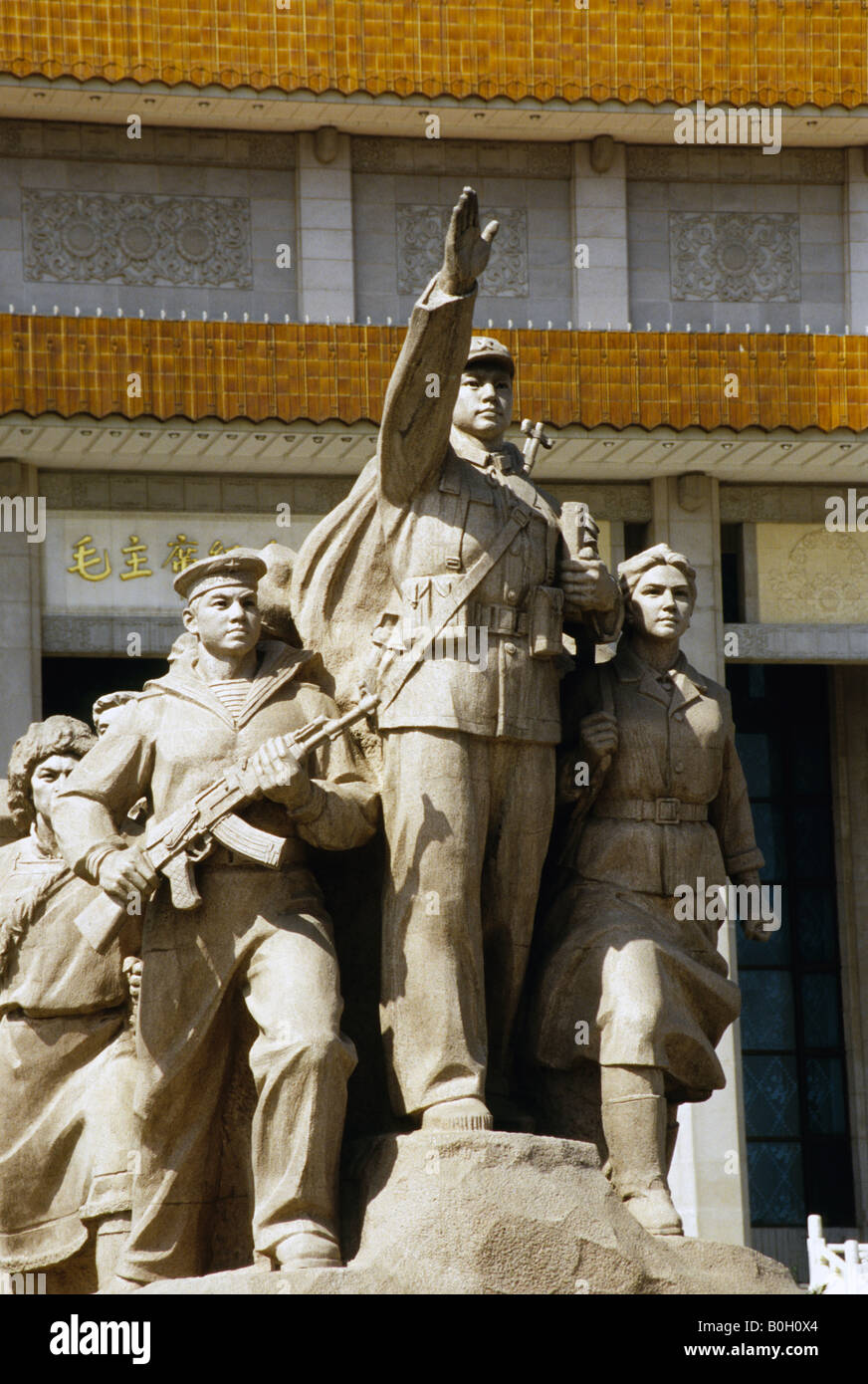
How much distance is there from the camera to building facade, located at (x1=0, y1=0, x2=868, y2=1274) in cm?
1870

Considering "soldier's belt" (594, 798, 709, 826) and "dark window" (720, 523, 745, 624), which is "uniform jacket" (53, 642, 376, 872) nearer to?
"soldier's belt" (594, 798, 709, 826)

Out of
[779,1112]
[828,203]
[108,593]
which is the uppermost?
[828,203]

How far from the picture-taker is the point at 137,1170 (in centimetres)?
821

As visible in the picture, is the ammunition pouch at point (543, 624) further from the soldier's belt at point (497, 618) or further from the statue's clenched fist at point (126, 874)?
the statue's clenched fist at point (126, 874)

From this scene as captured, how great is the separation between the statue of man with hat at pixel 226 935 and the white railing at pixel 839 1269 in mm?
4785

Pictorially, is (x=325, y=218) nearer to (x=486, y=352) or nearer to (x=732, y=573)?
(x=732, y=573)

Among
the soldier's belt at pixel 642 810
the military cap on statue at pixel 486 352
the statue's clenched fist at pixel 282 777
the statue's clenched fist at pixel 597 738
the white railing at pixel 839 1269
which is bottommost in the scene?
the white railing at pixel 839 1269

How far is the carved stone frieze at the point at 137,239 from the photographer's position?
20000mm

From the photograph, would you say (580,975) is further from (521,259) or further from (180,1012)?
(521,259)

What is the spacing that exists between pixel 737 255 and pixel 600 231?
3.31ft

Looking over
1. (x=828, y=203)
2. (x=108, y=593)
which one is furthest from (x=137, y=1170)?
(x=828, y=203)

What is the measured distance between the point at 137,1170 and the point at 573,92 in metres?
12.8

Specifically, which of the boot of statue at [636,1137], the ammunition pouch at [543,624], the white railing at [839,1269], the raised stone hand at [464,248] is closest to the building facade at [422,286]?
the white railing at [839,1269]

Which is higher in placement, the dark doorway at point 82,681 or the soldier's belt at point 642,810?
the dark doorway at point 82,681
